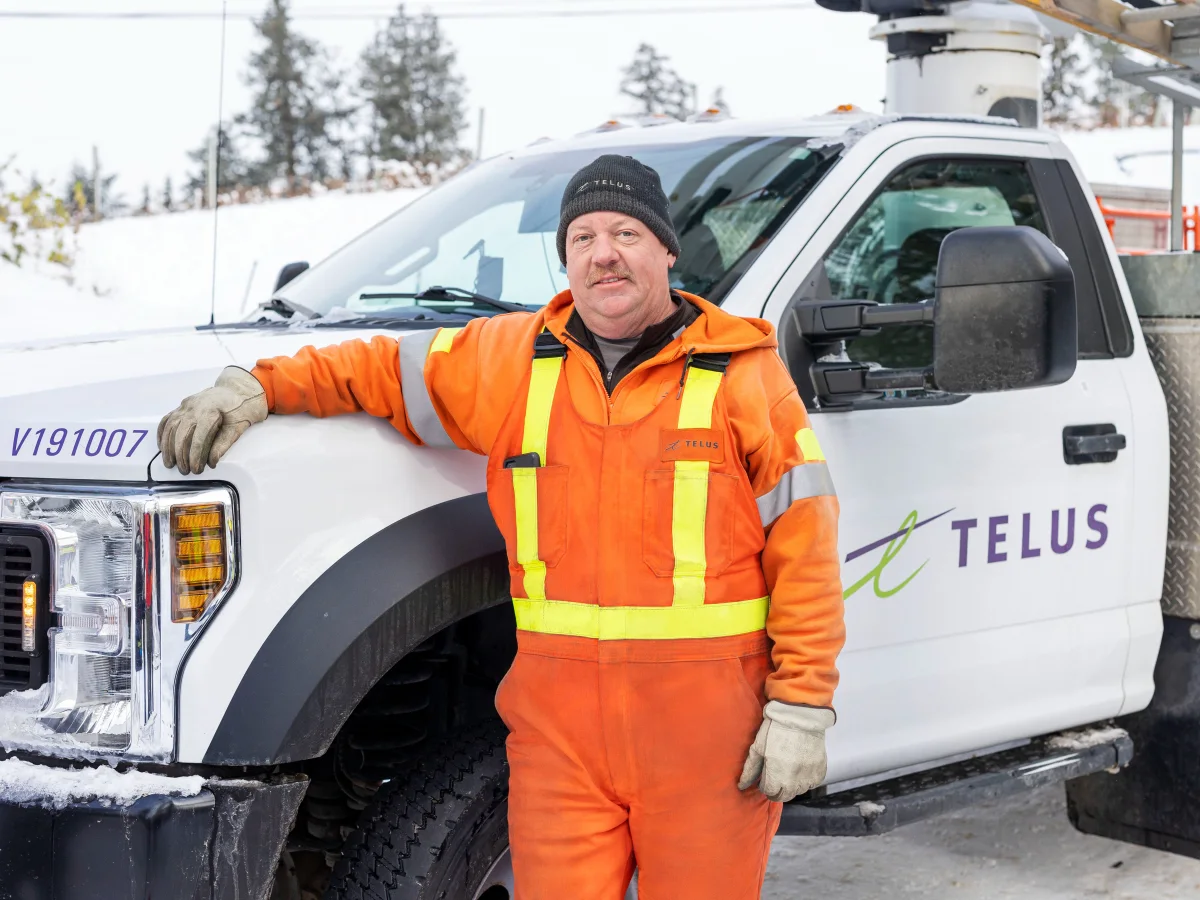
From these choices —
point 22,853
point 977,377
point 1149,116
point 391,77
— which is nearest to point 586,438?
point 977,377

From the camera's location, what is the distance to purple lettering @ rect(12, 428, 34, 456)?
2.31m

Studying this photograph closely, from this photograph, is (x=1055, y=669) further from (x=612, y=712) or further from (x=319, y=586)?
(x=319, y=586)

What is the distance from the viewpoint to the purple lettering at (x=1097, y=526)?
348 centimetres

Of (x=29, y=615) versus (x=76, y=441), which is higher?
(x=76, y=441)

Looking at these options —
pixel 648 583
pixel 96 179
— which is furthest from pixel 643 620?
pixel 96 179

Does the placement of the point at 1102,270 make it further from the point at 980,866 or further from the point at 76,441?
the point at 76,441

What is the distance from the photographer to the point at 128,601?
221 centimetres

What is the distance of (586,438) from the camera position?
2412mm

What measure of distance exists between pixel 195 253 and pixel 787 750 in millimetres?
27991

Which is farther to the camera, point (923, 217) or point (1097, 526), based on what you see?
point (923, 217)

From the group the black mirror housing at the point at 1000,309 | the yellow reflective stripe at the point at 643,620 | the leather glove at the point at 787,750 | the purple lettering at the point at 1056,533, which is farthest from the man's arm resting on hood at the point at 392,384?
the purple lettering at the point at 1056,533

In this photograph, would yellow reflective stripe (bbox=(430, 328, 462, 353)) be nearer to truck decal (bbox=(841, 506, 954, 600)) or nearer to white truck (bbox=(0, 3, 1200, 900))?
white truck (bbox=(0, 3, 1200, 900))

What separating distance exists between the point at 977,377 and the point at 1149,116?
41.4 m

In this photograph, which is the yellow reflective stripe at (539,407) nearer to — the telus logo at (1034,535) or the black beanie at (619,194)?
the black beanie at (619,194)
